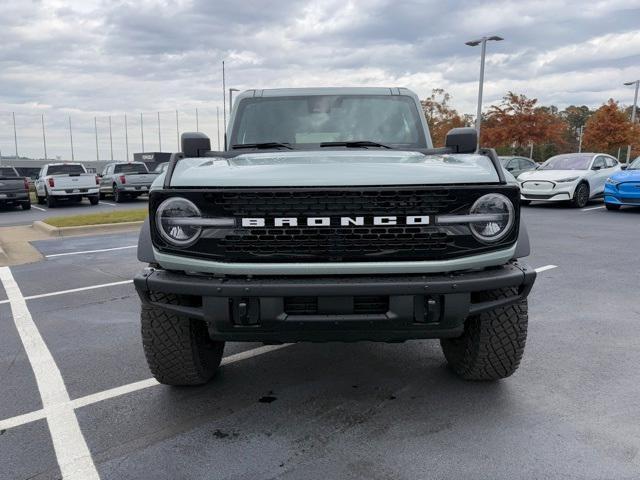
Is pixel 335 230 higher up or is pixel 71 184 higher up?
pixel 335 230

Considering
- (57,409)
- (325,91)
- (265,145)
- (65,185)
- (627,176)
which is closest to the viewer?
(57,409)

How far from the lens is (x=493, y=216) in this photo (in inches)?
107

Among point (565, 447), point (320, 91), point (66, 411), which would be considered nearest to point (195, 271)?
point (66, 411)

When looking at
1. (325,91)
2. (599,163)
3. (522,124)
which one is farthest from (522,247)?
(522,124)

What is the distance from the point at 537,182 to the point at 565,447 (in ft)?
44.8

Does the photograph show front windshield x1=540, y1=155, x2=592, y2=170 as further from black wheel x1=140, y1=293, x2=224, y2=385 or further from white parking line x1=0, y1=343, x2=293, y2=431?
black wheel x1=140, y1=293, x2=224, y2=385

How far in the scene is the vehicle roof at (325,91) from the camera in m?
4.48

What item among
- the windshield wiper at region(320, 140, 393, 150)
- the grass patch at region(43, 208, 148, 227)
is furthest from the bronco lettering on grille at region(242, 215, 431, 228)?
the grass patch at region(43, 208, 148, 227)

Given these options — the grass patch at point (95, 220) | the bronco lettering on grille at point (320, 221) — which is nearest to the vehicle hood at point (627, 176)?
the grass patch at point (95, 220)

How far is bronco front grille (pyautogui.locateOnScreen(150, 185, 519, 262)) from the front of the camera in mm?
2617

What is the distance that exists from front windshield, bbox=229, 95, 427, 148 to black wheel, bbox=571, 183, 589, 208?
12218 millimetres

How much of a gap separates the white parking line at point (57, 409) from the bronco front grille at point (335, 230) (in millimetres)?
1177

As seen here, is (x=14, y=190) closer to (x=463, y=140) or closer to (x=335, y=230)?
(x=463, y=140)

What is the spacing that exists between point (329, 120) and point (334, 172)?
1.71 meters
